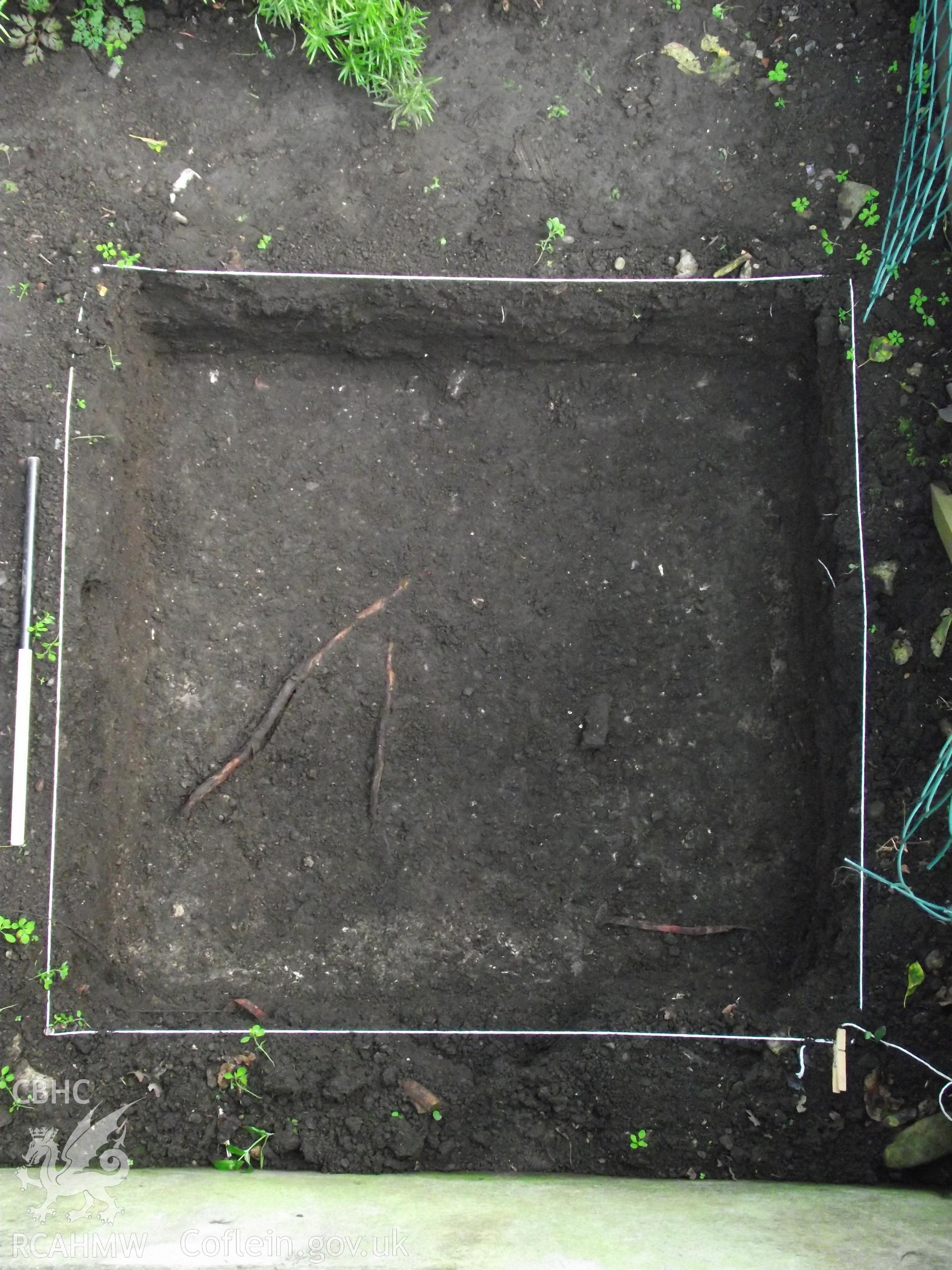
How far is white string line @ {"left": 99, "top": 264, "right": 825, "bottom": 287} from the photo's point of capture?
3074 mm

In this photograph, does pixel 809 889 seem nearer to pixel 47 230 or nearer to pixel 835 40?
pixel 835 40

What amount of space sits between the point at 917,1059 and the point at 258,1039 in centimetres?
208

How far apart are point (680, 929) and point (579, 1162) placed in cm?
79

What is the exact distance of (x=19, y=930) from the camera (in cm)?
297

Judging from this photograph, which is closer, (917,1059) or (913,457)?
(917,1059)

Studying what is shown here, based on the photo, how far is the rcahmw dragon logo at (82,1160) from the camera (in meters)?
2.71

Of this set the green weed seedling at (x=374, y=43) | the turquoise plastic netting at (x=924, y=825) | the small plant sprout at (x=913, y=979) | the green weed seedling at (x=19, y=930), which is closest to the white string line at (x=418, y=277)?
the green weed seedling at (x=374, y=43)

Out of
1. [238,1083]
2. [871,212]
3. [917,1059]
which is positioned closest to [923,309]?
[871,212]

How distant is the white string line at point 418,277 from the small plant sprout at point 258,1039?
246 cm

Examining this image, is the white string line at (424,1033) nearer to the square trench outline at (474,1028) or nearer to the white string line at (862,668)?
the square trench outline at (474,1028)

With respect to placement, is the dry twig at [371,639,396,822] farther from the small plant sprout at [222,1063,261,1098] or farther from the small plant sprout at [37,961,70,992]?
the small plant sprout at [37,961,70,992]

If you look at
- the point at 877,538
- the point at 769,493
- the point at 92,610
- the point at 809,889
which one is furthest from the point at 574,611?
the point at 92,610

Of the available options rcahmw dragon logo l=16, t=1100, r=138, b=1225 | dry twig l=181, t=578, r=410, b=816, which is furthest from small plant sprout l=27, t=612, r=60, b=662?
rcahmw dragon logo l=16, t=1100, r=138, b=1225

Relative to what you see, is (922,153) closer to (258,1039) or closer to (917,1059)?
(917,1059)
